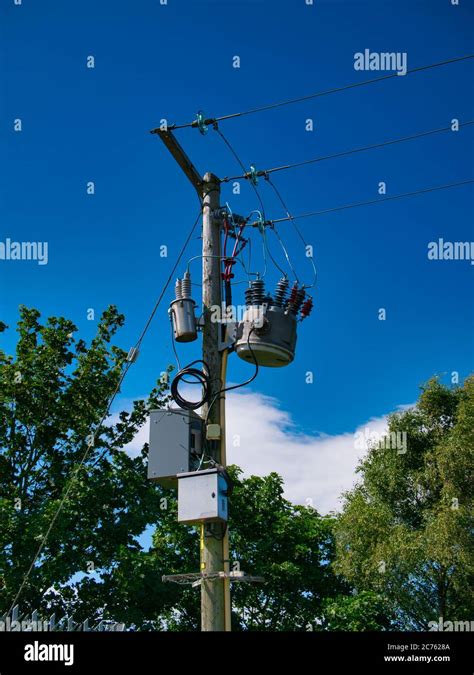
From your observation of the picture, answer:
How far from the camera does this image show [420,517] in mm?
28891

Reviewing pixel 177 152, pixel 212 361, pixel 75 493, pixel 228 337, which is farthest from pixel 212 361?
pixel 75 493

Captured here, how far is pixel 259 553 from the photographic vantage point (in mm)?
31391

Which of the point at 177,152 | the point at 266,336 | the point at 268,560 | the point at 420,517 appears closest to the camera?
the point at 266,336

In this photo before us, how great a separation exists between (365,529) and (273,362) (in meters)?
21.5

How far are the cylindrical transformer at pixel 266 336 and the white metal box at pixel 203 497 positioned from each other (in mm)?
1504

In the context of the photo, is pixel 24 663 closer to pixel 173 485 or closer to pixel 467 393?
pixel 173 485

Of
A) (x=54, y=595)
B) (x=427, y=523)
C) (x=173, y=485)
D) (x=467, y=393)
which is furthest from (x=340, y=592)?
(x=173, y=485)

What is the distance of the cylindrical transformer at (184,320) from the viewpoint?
8.60 m

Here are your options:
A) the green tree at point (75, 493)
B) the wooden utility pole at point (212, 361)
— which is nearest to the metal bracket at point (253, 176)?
the wooden utility pole at point (212, 361)

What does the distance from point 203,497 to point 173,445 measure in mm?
725

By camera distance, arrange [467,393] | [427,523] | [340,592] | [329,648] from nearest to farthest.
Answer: [329,648] < [427,523] < [467,393] < [340,592]

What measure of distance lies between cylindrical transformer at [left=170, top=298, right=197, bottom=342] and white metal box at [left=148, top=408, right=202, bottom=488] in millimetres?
929

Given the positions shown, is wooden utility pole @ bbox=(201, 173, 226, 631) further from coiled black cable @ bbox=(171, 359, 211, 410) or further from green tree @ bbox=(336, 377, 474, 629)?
green tree @ bbox=(336, 377, 474, 629)

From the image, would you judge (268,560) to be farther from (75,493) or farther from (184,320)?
(184,320)
